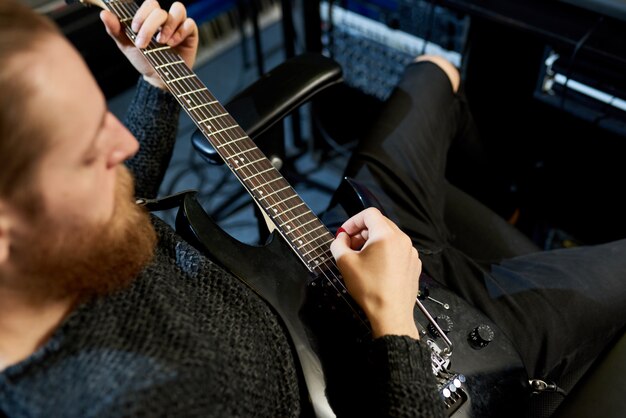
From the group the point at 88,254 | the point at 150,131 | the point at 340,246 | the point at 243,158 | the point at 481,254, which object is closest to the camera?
the point at 88,254

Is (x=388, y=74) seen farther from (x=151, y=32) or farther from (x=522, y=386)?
(x=522, y=386)

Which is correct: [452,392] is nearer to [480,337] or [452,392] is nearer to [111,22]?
[480,337]

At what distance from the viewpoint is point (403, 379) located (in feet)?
2.21

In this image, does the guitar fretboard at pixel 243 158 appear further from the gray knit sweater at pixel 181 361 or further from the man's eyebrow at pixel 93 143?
the man's eyebrow at pixel 93 143

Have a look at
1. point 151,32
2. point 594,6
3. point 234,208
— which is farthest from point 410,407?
point 234,208

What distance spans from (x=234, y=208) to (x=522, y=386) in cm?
114

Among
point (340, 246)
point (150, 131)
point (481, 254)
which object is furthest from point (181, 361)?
point (481, 254)

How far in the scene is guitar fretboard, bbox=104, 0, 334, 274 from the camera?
82cm

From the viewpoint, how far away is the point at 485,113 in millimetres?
1474

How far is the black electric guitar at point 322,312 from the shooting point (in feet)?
2.47

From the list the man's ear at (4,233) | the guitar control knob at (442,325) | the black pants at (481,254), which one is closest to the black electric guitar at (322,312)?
the guitar control knob at (442,325)

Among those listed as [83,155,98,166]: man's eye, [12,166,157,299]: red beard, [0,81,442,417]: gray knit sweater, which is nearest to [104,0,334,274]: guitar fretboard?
[0,81,442,417]: gray knit sweater

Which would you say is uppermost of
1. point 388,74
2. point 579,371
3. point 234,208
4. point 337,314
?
point 337,314

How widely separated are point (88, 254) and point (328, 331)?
34cm
